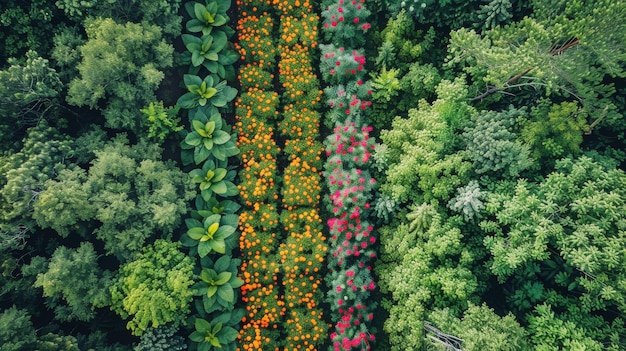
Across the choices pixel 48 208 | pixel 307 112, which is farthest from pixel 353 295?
pixel 48 208

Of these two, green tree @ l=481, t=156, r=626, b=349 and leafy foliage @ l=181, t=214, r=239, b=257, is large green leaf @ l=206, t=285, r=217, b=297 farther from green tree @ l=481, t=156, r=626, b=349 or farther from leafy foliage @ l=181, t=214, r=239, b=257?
green tree @ l=481, t=156, r=626, b=349

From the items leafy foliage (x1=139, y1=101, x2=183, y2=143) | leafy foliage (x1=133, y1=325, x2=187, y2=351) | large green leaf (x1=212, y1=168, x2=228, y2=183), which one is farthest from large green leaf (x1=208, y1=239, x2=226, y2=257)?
leafy foliage (x1=139, y1=101, x2=183, y2=143)

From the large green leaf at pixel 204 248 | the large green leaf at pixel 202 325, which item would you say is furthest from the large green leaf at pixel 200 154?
the large green leaf at pixel 202 325

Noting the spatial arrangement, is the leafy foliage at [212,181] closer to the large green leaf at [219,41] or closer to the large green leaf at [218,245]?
the large green leaf at [218,245]

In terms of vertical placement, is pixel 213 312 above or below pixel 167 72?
below

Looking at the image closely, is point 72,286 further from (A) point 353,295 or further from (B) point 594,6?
(B) point 594,6

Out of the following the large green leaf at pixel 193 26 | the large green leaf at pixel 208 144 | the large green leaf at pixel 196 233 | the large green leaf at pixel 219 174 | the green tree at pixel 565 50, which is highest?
the green tree at pixel 565 50
